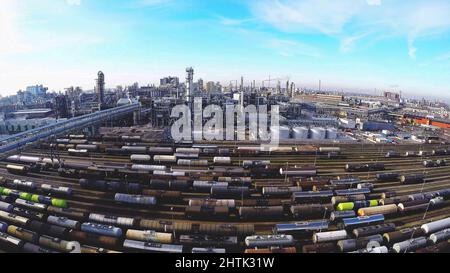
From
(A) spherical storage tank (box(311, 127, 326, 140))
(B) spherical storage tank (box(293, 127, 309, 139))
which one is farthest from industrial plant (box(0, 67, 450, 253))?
(B) spherical storage tank (box(293, 127, 309, 139))

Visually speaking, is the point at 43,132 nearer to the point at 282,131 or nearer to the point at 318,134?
the point at 282,131

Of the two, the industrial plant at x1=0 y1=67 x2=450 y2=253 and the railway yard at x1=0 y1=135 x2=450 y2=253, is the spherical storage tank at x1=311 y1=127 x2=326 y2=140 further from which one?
the railway yard at x1=0 y1=135 x2=450 y2=253

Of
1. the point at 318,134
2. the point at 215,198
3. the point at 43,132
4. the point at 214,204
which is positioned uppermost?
the point at 43,132

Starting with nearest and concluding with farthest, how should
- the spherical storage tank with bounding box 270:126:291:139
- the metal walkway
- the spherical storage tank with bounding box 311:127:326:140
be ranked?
the metal walkway, the spherical storage tank with bounding box 270:126:291:139, the spherical storage tank with bounding box 311:127:326:140

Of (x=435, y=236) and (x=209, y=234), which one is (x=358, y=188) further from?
(x=209, y=234)

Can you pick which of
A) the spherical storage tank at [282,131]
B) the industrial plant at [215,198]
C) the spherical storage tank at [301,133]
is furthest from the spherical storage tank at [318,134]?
the spherical storage tank at [282,131]

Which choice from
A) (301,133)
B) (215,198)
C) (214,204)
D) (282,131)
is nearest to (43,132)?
(215,198)

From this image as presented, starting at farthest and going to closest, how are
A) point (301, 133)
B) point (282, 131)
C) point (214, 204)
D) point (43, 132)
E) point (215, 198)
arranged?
1. point (301, 133)
2. point (282, 131)
3. point (43, 132)
4. point (215, 198)
5. point (214, 204)

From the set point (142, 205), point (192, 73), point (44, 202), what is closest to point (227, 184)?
point (142, 205)
